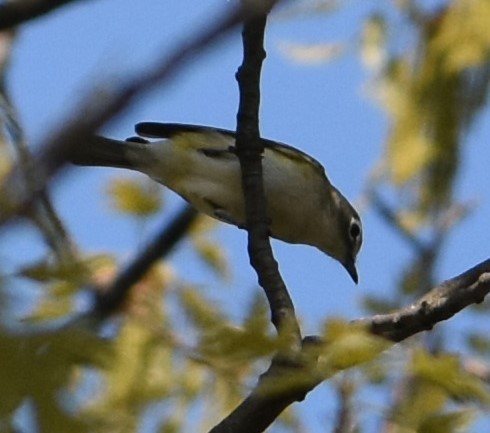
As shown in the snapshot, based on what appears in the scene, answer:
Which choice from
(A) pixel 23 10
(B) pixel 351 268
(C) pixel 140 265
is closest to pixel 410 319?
(C) pixel 140 265

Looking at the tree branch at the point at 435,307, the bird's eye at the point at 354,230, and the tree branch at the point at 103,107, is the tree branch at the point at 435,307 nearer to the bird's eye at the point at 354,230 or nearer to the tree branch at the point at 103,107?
the tree branch at the point at 103,107

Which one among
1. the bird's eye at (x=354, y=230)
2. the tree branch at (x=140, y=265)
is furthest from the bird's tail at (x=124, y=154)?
the tree branch at (x=140, y=265)

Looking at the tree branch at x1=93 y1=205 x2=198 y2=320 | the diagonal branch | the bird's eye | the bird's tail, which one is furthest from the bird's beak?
the tree branch at x1=93 y1=205 x2=198 y2=320

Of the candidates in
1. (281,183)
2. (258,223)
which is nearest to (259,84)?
(258,223)

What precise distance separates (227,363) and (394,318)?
119 centimetres

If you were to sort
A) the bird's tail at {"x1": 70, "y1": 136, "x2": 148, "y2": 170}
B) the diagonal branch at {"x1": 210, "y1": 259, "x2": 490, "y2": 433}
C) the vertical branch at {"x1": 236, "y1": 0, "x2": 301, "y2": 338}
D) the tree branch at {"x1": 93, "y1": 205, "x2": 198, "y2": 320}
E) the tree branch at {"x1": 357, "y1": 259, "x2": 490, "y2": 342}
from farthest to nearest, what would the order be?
the bird's tail at {"x1": 70, "y1": 136, "x2": 148, "y2": 170} → the vertical branch at {"x1": 236, "y1": 0, "x2": 301, "y2": 338} → the tree branch at {"x1": 357, "y1": 259, "x2": 490, "y2": 342} → the diagonal branch at {"x1": 210, "y1": 259, "x2": 490, "y2": 433} → the tree branch at {"x1": 93, "y1": 205, "x2": 198, "y2": 320}

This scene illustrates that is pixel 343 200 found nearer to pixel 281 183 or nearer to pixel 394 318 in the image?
pixel 281 183

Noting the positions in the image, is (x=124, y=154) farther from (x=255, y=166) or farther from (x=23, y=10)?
(x=23, y=10)

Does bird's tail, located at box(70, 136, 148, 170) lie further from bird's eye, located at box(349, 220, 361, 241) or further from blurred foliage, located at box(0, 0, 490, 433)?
bird's eye, located at box(349, 220, 361, 241)

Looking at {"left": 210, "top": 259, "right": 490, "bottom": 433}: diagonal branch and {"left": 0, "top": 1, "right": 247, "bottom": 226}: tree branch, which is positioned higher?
{"left": 210, "top": 259, "right": 490, "bottom": 433}: diagonal branch

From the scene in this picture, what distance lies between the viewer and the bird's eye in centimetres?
607

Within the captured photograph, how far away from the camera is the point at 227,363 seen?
58.5 inches

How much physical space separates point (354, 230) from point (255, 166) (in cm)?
281

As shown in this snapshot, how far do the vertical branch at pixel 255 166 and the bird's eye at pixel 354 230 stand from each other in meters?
2.76
